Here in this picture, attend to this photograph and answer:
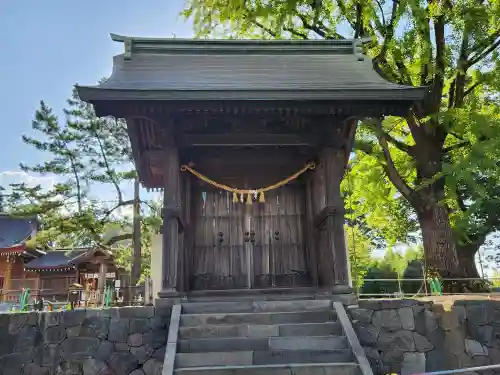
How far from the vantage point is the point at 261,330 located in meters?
5.63

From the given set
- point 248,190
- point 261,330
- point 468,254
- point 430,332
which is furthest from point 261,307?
point 468,254

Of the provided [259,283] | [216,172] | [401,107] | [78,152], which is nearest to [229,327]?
[259,283]

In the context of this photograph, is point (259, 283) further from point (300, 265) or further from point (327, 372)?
point (327, 372)

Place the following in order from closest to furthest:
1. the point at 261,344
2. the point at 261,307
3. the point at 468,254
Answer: the point at 261,344
the point at 261,307
the point at 468,254

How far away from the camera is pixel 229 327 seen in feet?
18.5

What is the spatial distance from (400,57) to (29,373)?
1214 cm

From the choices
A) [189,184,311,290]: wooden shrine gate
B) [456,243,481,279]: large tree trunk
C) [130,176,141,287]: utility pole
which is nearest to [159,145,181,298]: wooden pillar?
[189,184,311,290]: wooden shrine gate

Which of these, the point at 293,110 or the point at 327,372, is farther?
the point at 293,110

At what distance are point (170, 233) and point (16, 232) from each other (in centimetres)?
→ 2303

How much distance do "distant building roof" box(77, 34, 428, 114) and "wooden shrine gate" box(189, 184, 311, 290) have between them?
2392 millimetres

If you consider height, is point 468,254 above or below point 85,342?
above

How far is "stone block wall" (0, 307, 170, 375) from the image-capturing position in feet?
19.5

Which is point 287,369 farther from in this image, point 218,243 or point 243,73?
point 243,73

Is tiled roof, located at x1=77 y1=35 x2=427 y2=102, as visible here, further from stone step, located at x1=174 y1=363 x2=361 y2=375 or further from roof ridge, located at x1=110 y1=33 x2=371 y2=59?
stone step, located at x1=174 y1=363 x2=361 y2=375
